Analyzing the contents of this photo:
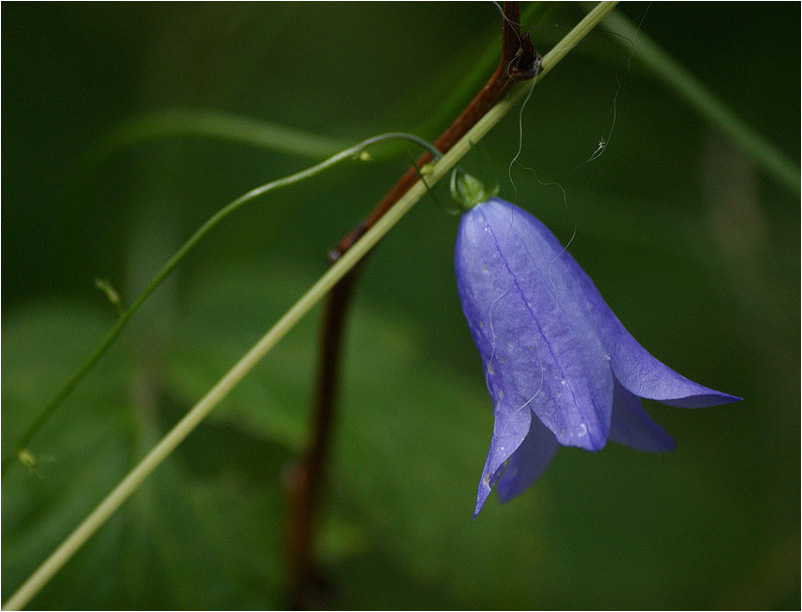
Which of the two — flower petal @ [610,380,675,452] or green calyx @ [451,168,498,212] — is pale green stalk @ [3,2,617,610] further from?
flower petal @ [610,380,675,452]

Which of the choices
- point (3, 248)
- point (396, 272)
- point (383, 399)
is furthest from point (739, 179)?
point (3, 248)

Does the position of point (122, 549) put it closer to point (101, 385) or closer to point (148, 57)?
point (101, 385)

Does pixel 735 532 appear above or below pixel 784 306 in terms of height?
below

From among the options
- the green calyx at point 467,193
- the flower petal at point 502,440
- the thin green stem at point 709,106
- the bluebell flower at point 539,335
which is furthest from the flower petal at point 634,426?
the thin green stem at point 709,106

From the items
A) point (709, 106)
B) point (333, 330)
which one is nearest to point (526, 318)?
point (333, 330)

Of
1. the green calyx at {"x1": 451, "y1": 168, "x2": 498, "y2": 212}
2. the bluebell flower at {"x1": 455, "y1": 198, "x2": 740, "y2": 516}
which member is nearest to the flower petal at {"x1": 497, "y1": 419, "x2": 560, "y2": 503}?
the bluebell flower at {"x1": 455, "y1": 198, "x2": 740, "y2": 516}

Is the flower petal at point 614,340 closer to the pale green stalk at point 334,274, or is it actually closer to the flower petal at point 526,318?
the flower petal at point 526,318

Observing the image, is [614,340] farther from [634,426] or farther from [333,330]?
[333,330]
